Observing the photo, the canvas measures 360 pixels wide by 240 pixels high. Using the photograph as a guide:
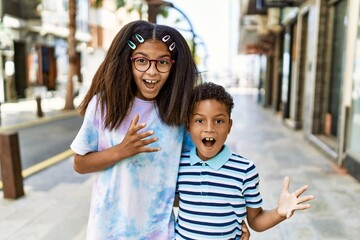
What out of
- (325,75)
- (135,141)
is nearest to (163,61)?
(135,141)

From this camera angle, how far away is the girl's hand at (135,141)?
4.68 feet

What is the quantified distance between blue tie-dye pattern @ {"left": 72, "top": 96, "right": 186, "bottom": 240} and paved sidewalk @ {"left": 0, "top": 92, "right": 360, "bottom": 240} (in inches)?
88.8

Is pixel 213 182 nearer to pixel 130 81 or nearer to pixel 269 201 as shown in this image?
pixel 130 81

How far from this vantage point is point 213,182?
5.14ft

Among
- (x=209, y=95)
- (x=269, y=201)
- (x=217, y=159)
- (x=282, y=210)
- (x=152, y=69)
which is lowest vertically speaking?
(x=269, y=201)

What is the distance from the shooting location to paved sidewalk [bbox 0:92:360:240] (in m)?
3.74

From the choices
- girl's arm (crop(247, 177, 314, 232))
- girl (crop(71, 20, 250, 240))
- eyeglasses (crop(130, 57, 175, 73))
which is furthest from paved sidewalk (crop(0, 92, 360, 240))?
eyeglasses (crop(130, 57, 175, 73))

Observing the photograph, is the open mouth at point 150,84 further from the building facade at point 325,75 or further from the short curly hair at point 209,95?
the building facade at point 325,75

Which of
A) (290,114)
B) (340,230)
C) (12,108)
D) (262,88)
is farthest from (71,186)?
(262,88)

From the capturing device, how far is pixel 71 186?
531cm

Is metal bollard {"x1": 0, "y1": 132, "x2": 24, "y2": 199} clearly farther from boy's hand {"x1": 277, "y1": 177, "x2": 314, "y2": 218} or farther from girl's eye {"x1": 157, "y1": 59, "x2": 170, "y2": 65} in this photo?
boy's hand {"x1": 277, "y1": 177, "x2": 314, "y2": 218}

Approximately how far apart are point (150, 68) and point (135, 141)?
0.30m

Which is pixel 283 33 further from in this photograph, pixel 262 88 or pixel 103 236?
pixel 103 236

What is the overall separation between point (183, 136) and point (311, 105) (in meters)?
7.55
